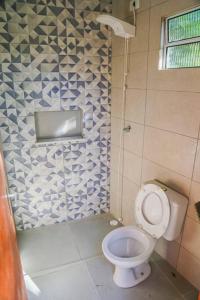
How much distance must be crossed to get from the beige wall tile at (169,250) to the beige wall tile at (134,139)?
80 centimetres

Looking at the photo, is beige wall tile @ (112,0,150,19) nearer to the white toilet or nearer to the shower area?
the shower area

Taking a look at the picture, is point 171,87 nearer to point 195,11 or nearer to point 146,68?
point 146,68

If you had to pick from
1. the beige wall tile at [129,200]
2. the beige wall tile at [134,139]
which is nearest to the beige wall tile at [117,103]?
the beige wall tile at [134,139]

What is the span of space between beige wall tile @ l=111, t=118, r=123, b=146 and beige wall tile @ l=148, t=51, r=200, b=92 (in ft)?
1.92

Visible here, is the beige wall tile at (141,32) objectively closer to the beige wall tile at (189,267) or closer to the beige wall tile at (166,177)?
the beige wall tile at (166,177)

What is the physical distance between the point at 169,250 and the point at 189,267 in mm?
216

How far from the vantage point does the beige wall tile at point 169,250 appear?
1856 mm

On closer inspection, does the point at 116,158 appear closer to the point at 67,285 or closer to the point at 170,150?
the point at 170,150

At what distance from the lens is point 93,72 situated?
2283 mm

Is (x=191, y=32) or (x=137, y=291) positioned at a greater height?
(x=191, y=32)

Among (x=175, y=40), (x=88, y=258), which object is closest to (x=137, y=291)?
(x=88, y=258)

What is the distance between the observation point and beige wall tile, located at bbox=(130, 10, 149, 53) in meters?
1.81

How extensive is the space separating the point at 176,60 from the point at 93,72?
0.90 m

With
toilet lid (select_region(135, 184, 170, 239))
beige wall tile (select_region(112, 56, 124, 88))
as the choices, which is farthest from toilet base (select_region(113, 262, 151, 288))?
beige wall tile (select_region(112, 56, 124, 88))
